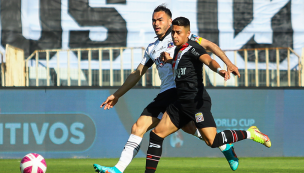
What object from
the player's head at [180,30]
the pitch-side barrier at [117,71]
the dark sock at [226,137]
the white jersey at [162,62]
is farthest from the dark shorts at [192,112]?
the pitch-side barrier at [117,71]

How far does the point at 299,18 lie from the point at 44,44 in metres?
8.58

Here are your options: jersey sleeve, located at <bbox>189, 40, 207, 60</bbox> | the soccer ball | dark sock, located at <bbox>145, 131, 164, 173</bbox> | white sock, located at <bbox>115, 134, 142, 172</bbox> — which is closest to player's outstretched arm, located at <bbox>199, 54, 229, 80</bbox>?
jersey sleeve, located at <bbox>189, 40, 207, 60</bbox>

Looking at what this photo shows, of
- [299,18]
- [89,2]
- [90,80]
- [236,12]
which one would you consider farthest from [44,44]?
[299,18]

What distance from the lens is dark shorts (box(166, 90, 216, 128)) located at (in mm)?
5207

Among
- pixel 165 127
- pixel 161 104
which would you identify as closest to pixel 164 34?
pixel 161 104

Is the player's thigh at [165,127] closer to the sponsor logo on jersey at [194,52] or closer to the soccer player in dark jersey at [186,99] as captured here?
the soccer player in dark jersey at [186,99]

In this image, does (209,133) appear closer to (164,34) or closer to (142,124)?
(142,124)

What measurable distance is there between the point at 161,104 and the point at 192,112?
56 centimetres

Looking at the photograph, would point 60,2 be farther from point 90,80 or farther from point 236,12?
point 236,12

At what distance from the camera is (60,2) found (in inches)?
543

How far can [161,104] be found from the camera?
18.5ft

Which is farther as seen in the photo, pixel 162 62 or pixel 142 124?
pixel 162 62

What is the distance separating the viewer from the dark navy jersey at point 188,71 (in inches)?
205

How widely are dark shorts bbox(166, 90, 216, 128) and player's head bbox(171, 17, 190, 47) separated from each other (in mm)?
751
